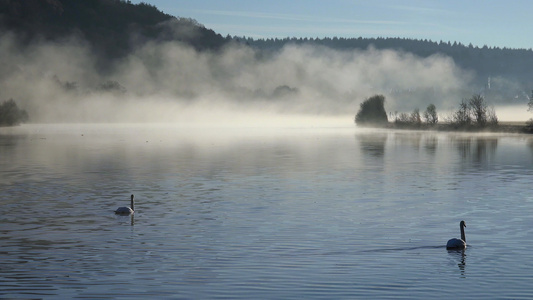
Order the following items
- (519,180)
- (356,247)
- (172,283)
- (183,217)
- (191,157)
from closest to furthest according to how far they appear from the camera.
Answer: (172,283) → (356,247) → (183,217) → (519,180) → (191,157)

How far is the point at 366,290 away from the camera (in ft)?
84.4

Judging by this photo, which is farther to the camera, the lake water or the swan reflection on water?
the swan reflection on water

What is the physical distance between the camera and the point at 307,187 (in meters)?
57.7

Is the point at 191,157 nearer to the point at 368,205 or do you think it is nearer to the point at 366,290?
the point at 368,205

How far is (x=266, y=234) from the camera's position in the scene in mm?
35875

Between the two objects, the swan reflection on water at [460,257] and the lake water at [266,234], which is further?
the swan reflection on water at [460,257]

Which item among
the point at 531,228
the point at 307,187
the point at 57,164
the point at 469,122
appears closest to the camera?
the point at 531,228

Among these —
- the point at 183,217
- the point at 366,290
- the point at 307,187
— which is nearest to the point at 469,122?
the point at 307,187

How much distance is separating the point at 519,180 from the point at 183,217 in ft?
100

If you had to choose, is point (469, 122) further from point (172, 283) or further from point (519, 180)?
point (172, 283)

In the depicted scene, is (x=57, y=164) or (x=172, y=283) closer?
(x=172, y=283)

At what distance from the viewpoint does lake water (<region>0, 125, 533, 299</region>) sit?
26.4 metres

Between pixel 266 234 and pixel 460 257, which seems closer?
pixel 460 257

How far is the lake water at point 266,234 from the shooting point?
2642cm
